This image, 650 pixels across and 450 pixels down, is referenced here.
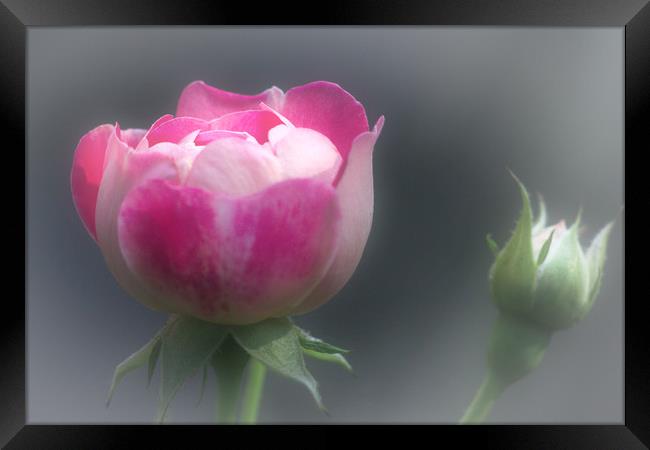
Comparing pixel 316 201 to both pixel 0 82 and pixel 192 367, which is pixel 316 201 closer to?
pixel 192 367

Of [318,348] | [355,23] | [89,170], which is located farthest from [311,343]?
[355,23]

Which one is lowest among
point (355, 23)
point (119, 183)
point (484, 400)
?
point (484, 400)

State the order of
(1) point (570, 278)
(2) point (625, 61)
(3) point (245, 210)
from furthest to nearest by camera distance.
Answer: (2) point (625, 61) < (1) point (570, 278) < (3) point (245, 210)

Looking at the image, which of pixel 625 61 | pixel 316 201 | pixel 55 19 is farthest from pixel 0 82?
pixel 625 61

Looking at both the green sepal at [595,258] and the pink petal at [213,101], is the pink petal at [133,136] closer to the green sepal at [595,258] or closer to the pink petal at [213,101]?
the pink petal at [213,101]

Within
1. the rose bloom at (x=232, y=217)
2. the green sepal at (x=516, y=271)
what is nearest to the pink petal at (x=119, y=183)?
the rose bloom at (x=232, y=217)

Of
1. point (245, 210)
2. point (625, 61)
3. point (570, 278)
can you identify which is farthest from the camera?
point (625, 61)

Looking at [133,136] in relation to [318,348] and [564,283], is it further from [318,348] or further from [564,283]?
[564,283]
